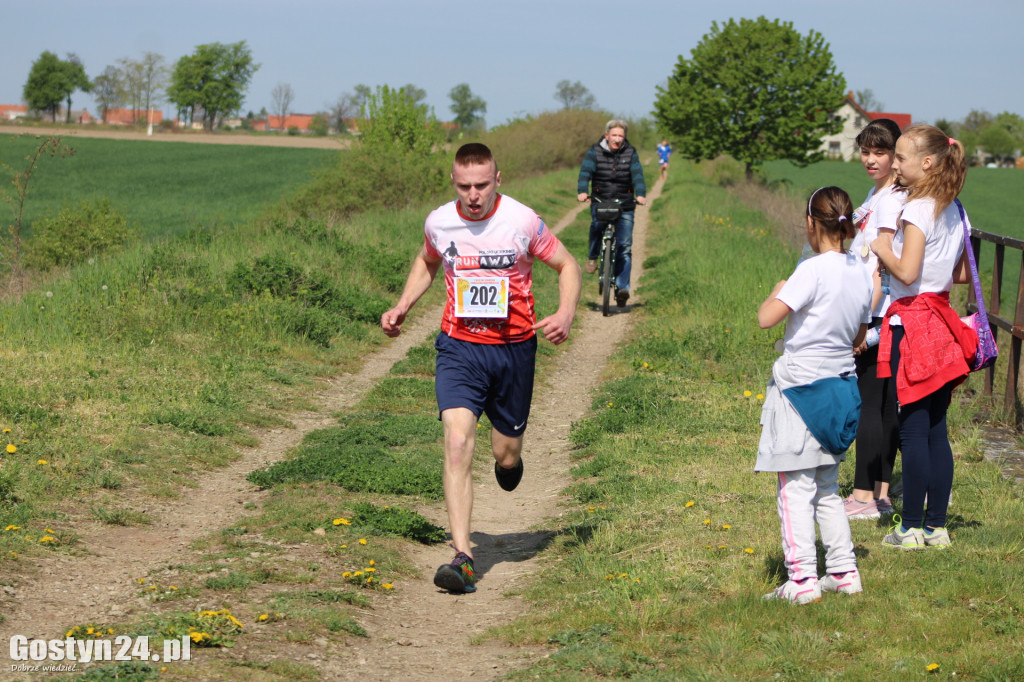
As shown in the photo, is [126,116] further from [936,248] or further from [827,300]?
[827,300]

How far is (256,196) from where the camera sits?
48344mm

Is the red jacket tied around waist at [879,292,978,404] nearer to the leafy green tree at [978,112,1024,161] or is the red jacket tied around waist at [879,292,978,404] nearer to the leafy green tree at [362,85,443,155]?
the leafy green tree at [362,85,443,155]

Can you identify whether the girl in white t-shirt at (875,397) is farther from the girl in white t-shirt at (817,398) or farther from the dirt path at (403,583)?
the dirt path at (403,583)

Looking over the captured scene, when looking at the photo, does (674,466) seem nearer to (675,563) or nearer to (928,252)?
(675,563)

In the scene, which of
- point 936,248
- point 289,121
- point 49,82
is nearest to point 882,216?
point 936,248

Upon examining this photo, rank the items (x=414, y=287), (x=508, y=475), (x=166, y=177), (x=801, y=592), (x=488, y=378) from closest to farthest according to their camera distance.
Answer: (x=801, y=592), (x=488, y=378), (x=414, y=287), (x=508, y=475), (x=166, y=177)

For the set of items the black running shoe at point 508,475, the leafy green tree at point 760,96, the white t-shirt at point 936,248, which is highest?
the leafy green tree at point 760,96

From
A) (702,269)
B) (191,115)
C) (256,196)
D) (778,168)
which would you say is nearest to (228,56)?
(191,115)

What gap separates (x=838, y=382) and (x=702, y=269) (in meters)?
10.0

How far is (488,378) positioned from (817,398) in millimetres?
1626

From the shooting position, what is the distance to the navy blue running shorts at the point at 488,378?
4898 millimetres

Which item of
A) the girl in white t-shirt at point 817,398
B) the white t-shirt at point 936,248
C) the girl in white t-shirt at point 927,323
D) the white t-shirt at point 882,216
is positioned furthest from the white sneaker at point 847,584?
the white t-shirt at point 936,248

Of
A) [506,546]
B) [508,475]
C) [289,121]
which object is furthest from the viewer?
[289,121]

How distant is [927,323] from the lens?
189 inches
